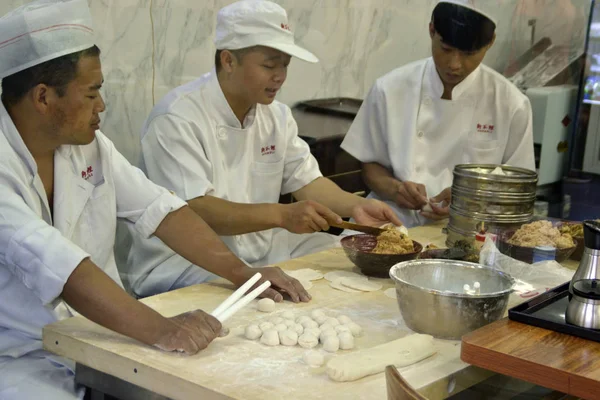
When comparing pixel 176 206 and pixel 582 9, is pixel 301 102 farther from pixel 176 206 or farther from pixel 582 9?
pixel 582 9

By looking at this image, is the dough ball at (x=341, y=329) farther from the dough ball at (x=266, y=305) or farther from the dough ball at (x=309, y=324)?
the dough ball at (x=266, y=305)

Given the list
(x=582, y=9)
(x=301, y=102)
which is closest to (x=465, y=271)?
(x=301, y=102)

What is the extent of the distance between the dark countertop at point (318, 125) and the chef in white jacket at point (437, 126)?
408mm

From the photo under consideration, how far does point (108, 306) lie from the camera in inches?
80.7

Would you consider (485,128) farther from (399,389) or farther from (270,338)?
(399,389)

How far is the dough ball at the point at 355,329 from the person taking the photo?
2.12 meters

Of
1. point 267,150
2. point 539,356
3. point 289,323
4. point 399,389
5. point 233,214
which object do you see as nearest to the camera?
point 399,389

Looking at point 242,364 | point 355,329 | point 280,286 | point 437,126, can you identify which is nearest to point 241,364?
point 242,364

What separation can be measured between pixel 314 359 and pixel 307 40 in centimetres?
273

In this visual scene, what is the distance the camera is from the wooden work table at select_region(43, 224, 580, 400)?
180 cm

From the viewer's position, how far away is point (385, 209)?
3.20m

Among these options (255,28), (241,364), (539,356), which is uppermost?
(255,28)

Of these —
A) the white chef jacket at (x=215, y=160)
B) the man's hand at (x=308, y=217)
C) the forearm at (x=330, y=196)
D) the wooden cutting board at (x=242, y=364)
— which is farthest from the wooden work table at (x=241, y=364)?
the forearm at (x=330, y=196)

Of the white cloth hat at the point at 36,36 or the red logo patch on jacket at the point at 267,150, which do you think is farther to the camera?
the red logo patch on jacket at the point at 267,150
